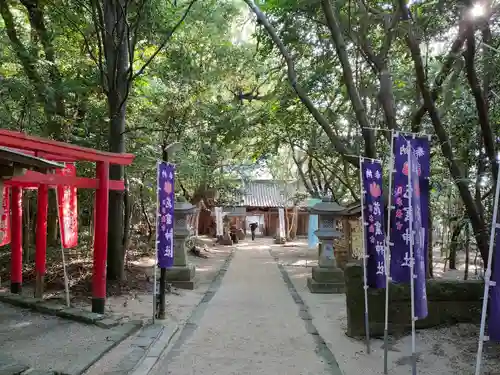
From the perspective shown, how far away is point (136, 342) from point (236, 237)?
2522cm

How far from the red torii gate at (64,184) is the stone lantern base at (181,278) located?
12.9ft

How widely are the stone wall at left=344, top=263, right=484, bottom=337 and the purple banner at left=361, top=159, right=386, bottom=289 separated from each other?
1.32 feet

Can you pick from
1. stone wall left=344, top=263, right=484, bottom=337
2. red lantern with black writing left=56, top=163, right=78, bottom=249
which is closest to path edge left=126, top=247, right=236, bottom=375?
red lantern with black writing left=56, top=163, right=78, bottom=249

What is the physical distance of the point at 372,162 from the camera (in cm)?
686

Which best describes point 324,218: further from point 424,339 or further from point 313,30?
point 424,339

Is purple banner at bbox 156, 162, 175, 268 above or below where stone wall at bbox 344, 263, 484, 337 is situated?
above

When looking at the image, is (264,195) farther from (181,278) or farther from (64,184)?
(64,184)

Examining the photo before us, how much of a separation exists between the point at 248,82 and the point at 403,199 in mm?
14032

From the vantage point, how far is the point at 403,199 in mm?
5527

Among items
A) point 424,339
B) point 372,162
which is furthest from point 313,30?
point 424,339

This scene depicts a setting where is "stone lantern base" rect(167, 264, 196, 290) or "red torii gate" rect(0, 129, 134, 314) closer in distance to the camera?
"red torii gate" rect(0, 129, 134, 314)

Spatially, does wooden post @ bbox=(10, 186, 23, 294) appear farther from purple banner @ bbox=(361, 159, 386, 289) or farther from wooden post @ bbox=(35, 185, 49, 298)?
purple banner @ bbox=(361, 159, 386, 289)

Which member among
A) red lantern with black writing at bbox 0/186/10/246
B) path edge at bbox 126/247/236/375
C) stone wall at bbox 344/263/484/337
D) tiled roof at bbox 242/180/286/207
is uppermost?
tiled roof at bbox 242/180/286/207

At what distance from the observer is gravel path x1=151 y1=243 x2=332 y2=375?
5.87 meters
